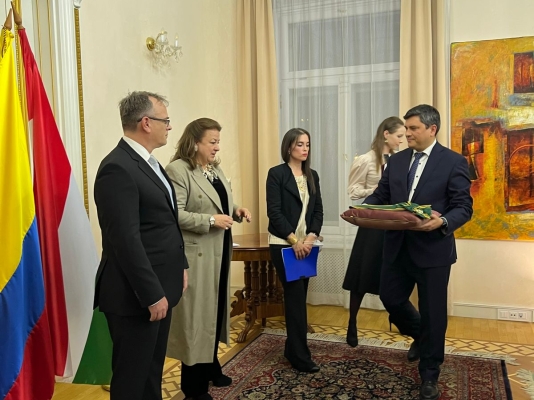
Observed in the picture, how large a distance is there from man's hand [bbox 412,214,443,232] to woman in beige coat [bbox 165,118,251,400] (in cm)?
96

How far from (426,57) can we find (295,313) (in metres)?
2.45

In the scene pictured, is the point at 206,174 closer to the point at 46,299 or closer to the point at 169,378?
the point at 46,299

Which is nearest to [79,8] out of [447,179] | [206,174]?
[206,174]

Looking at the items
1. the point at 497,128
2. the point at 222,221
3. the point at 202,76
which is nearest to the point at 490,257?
the point at 497,128

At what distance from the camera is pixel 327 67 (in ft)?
14.8

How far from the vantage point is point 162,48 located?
3.96 m

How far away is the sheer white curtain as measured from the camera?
435 cm

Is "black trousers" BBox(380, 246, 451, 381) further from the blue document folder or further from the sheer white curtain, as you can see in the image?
the sheer white curtain

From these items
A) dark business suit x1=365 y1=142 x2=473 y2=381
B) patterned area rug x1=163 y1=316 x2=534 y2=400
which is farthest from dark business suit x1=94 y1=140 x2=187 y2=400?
dark business suit x1=365 y1=142 x2=473 y2=381

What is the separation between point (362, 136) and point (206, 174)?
7.18 feet

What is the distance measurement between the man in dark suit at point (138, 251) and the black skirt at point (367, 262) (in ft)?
5.64

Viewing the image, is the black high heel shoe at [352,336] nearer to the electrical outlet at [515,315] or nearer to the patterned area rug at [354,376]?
the patterned area rug at [354,376]

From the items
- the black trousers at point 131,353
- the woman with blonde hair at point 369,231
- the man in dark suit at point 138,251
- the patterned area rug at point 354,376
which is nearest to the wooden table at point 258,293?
the patterned area rug at point 354,376

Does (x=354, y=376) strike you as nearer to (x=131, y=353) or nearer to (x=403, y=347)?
(x=403, y=347)
